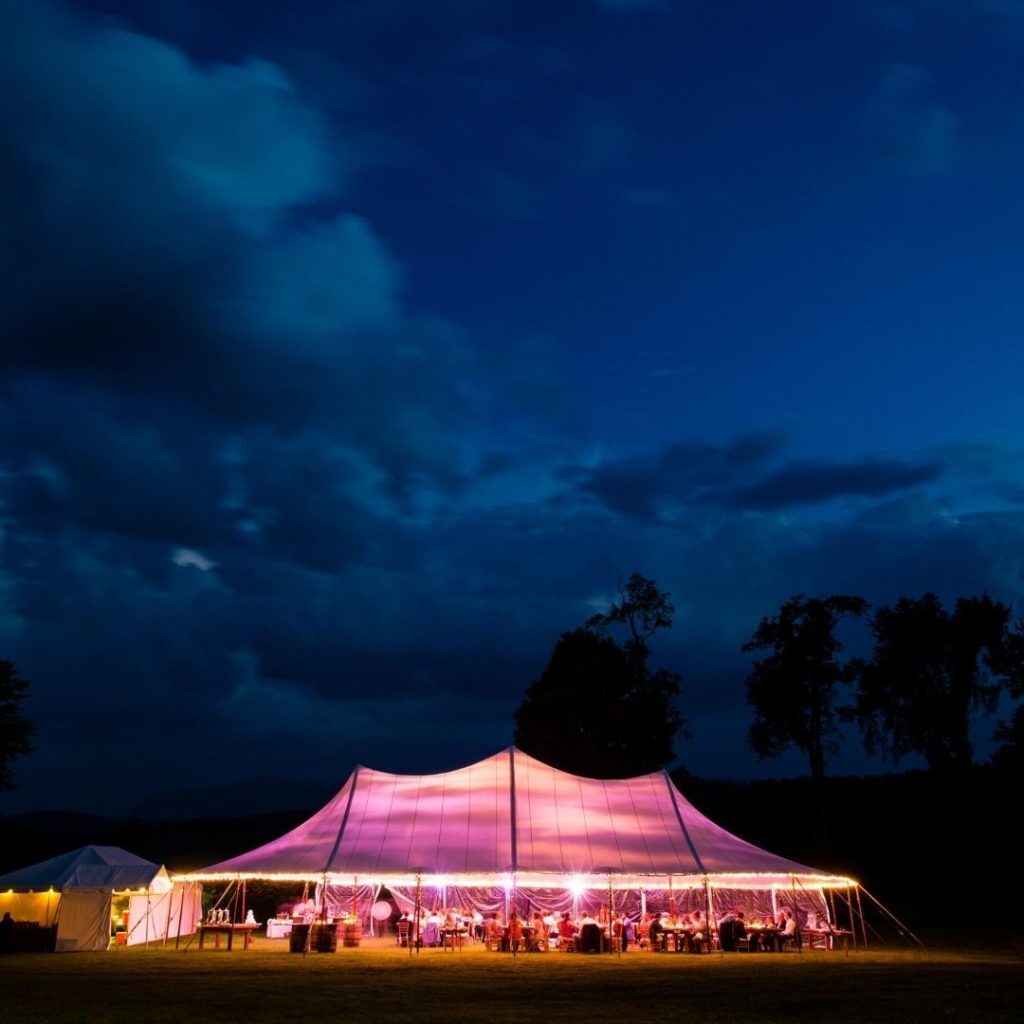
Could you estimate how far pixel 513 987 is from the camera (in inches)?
532

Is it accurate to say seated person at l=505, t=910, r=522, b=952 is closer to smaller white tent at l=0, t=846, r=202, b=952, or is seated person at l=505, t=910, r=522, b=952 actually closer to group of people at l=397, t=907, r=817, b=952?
group of people at l=397, t=907, r=817, b=952

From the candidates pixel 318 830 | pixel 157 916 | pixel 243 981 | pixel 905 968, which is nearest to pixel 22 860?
pixel 157 916

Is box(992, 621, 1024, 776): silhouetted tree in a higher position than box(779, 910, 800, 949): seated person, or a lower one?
higher

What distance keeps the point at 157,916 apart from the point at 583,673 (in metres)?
18.7

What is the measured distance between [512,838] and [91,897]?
961 centimetres

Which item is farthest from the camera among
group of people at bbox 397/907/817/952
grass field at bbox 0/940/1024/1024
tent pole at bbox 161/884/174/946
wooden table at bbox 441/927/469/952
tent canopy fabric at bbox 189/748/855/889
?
tent pole at bbox 161/884/174/946

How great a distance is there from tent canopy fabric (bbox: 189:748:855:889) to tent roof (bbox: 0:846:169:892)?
4.13 m

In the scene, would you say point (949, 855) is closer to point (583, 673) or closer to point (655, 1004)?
point (583, 673)

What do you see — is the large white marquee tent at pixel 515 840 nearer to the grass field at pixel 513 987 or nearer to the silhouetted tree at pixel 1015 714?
the grass field at pixel 513 987

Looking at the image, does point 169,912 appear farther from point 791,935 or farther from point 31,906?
point 791,935

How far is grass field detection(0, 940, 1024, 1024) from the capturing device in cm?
1080

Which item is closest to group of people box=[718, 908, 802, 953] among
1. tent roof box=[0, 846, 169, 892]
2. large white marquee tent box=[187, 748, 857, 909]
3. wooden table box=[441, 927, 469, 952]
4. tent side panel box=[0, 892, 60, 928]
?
large white marquee tent box=[187, 748, 857, 909]

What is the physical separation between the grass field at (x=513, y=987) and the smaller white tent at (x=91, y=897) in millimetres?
3233

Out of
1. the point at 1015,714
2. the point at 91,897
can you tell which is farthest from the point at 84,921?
the point at 1015,714
